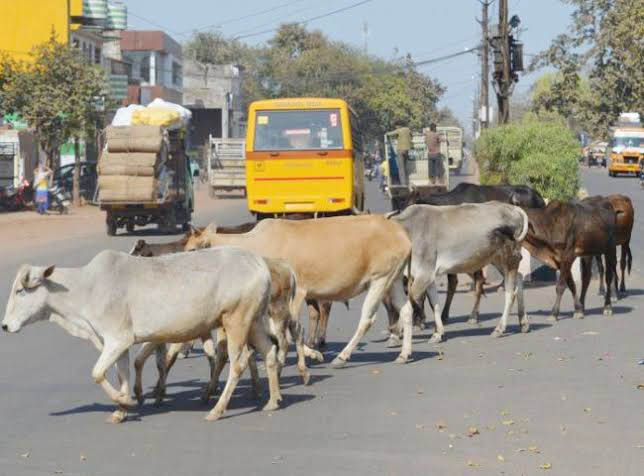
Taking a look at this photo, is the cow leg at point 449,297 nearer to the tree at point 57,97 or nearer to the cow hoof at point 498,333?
the cow hoof at point 498,333

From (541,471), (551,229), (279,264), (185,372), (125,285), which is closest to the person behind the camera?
(541,471)

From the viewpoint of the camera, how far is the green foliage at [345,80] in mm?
106562

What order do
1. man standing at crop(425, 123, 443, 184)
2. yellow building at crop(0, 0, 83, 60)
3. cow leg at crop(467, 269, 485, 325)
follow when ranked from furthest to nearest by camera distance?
yellow building at crop(0, 0, 83, 60) → man standing at crop(425, 123, 443, 184) → cow leg at crop(467, 269, 485, 325)

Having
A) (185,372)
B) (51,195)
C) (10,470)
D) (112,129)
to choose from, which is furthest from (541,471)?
(51,195)

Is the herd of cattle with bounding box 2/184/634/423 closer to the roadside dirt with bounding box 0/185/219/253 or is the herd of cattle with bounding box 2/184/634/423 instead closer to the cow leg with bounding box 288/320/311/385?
the cow leg with bounding box 288/320/311/385

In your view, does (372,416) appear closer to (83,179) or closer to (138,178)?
→ (138,178)

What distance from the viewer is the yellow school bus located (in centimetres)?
2928

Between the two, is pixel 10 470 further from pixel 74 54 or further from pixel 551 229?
pixel 74 54

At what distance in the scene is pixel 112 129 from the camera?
31.9 m

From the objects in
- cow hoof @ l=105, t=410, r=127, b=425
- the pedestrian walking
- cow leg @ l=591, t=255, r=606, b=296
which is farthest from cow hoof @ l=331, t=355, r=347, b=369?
the pedestrian walking

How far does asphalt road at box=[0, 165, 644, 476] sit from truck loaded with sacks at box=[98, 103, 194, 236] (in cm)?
1683

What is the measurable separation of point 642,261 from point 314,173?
8060 mm

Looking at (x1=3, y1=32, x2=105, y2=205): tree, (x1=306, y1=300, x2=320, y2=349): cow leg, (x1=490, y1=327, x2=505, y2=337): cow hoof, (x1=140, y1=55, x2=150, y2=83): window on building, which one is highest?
(x1=140, y1=55, x2=150, y2=83): window on building

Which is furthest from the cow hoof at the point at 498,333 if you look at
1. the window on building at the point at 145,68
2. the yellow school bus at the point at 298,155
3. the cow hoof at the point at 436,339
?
the window on building at the point at 145,68
